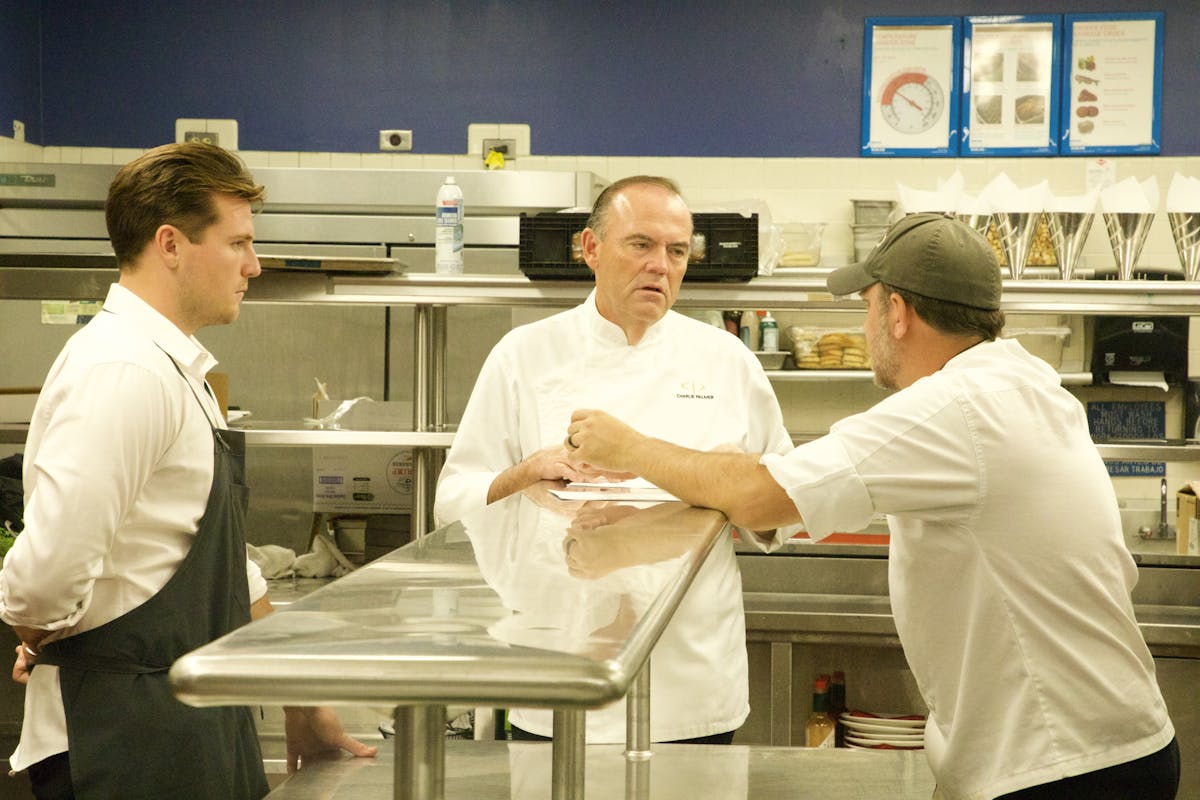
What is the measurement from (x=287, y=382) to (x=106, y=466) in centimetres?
313

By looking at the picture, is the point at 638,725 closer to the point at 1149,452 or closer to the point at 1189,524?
the point at 1149,452

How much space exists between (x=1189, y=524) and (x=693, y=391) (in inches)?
84.6

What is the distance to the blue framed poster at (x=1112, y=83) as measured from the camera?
5535 mm

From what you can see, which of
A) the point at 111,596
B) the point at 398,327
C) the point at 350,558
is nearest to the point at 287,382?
the point at 398,327

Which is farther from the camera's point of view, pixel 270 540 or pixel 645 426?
pixel 270 540

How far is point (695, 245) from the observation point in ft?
10.6

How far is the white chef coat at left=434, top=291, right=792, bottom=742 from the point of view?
2268mm

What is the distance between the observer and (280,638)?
2.57 feet

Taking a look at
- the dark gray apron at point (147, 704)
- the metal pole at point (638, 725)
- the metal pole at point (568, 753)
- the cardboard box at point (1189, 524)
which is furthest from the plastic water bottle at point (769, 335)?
the metal pole at point (568, 753)

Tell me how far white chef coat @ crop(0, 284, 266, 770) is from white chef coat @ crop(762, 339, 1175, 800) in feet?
2.69

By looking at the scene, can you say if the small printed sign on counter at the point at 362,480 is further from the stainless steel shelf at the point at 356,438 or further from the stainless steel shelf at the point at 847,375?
the stainless steel shelf at the point at 847,375

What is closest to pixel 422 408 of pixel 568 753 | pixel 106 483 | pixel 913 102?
pixel 106 483

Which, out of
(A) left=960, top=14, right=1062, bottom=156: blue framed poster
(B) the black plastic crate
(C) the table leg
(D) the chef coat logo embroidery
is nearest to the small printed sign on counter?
(B) the black plastic crate

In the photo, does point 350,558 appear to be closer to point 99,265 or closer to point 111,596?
point 99,265
